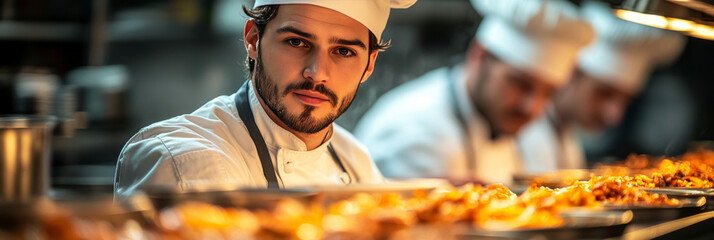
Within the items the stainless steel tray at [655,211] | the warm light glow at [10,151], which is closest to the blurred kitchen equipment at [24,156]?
Result: the warm light glow at [10,151]

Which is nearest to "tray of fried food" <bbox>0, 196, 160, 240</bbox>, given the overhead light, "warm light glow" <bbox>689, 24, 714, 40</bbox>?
the overhead light

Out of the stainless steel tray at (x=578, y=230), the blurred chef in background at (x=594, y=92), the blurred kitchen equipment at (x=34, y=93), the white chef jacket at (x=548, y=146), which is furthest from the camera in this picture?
the white chef jacket at (x=548, y=146)

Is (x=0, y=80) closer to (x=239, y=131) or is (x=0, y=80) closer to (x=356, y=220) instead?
(x=239, y=131)

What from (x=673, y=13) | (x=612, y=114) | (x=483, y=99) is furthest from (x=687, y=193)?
(x=612, y=114)

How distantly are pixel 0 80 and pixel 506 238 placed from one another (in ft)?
13.1

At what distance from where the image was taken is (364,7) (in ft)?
7.22

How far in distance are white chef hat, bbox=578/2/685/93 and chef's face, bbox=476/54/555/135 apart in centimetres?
65

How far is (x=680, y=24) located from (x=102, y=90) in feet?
11.4

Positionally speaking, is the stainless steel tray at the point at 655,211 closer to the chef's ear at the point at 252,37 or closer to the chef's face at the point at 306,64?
the chef's face at the point at 306,64

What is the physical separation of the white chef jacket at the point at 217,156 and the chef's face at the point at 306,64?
68mm

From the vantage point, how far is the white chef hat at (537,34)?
4457 millimetres

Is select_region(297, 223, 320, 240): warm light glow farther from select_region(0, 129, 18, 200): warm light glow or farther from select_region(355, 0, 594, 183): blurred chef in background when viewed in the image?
select_region(355, 0, 594, 183): blurred chef in background

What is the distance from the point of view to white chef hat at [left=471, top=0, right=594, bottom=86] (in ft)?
14.6

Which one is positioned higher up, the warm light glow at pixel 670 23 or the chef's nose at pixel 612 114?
the warm light glow at pixel 670 23
